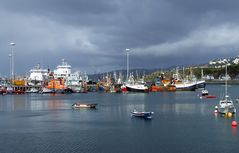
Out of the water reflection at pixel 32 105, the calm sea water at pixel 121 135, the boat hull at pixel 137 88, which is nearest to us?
the calm sea water at pixel 121 135

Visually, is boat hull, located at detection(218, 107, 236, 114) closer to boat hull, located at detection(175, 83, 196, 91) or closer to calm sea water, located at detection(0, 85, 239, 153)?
calm sea water, located at detection(0, 85, 239, 153)

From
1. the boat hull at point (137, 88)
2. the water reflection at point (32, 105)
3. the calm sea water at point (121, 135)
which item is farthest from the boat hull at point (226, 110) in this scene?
the boat hull at point (137, 88)

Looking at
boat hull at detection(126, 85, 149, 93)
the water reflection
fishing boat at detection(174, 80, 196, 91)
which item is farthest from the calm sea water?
fishing boat at detection(174, 80, 196, 91)

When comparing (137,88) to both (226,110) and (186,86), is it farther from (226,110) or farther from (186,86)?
(226,110)

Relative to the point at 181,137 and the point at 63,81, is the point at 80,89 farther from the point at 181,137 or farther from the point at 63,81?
the point at 181,137

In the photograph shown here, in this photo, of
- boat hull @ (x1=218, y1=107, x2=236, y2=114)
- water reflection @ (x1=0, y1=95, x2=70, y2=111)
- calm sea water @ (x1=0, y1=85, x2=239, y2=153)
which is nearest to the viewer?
calm sea water @ (x1=0, y1=85, x2=239, y2=153)

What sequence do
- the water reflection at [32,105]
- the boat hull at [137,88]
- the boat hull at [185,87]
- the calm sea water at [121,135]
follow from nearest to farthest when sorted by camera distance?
the calm sea water at [121,135]
the water reflection at [32,105]
the boat hull at [137,88]
the boat hull at [185,87]

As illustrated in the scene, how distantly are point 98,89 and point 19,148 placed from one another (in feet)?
518

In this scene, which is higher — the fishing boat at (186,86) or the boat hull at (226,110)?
the fishing boat at (186,86)

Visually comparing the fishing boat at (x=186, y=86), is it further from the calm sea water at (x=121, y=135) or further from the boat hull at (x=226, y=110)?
the calm sea water at (x=121, y=135)

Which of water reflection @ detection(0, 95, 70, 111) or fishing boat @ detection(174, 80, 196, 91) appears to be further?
fishing boat @ detection(174, 80, 196, 91)

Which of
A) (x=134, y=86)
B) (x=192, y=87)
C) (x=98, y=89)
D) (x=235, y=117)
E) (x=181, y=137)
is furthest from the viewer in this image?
(x=98, y=89)

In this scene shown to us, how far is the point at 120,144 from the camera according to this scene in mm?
41219

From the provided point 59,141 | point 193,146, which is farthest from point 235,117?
point 59,141
